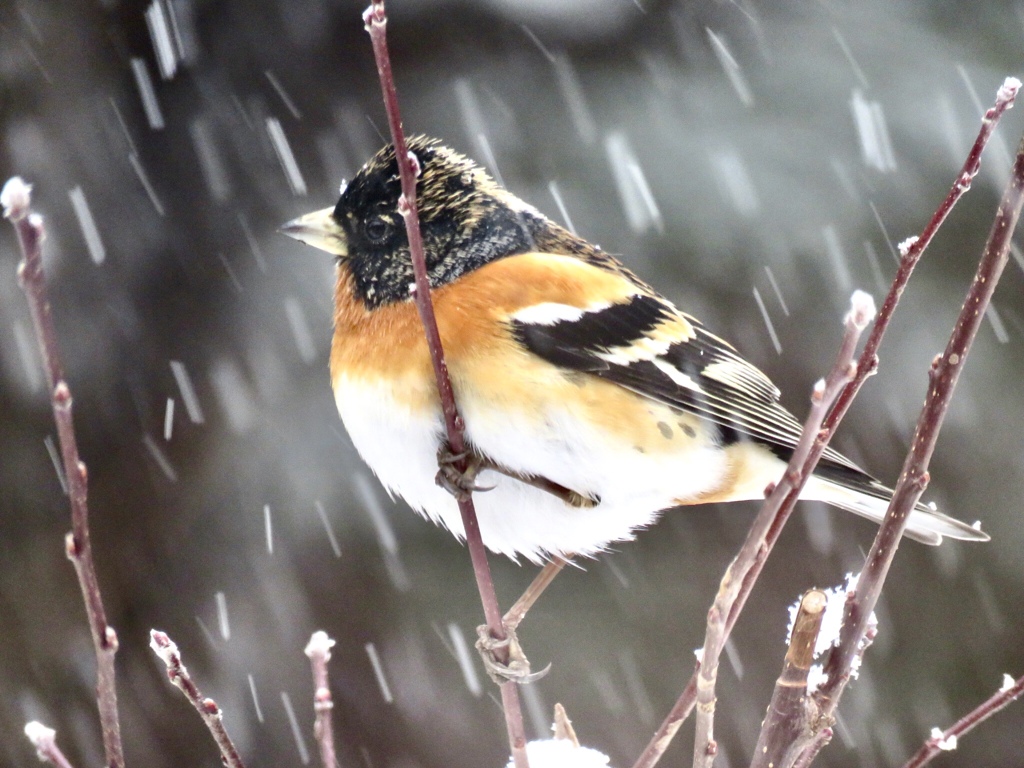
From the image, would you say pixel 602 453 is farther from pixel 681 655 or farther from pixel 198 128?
pixel 198 128

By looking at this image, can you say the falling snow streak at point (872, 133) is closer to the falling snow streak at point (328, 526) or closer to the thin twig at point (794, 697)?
the falling snow streak at point (328, 526)

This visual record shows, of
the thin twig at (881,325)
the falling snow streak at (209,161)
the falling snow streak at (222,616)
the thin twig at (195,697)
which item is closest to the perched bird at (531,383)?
the thin twig at (881,325)

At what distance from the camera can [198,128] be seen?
385 centimetres

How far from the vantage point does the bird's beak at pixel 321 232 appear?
1.60 metres

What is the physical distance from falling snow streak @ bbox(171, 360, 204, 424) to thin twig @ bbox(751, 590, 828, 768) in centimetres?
295

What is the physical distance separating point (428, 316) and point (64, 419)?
0.41m

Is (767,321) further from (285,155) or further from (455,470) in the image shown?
(455,470)

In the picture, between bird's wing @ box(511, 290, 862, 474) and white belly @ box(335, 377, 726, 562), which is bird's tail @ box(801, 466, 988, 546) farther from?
white belly @ box(335, 377, 726, 562)

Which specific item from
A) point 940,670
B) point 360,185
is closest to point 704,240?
point 940,670

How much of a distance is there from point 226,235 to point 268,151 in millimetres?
369

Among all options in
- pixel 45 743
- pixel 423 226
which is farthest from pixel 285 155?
pixel 45 743

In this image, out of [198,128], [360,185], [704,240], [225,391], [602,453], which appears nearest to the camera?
[602,453]

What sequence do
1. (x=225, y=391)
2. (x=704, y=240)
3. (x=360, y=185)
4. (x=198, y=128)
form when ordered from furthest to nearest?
Answer: (x=198, y=128) < (x=225, y=391) < (x=704, y=240) < (x=360, y=185)

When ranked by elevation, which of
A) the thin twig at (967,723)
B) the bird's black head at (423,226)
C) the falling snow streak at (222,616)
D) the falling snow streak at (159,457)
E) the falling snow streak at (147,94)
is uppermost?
the falling snow streak at (147,94)
